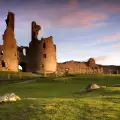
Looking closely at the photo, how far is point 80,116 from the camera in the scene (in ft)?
65.0

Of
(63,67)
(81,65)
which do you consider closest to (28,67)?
(63,67)

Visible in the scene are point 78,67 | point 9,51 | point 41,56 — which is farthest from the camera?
point 78,67

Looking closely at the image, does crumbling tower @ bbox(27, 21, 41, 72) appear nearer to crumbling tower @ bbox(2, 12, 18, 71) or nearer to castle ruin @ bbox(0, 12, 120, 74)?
castle ruin @ bbox(0, 12, 120, 74)

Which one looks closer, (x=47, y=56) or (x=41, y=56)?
(x=41, y=56)

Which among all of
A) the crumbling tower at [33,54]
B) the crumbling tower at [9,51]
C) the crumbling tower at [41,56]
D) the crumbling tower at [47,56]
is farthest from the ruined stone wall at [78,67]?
the crumbling tower at [9,51]

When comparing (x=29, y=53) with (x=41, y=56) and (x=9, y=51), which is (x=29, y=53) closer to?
(x=41, y=56)

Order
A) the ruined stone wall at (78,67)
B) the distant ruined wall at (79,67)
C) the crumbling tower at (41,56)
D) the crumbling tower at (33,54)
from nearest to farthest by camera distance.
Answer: the crumbling tower at (41,56) < the crumbling tower at (33,54) < the ruined stone wall at (78,67) < the distant ruined wall at (79,67)

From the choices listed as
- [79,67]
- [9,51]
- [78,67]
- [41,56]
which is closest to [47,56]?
[41,56]

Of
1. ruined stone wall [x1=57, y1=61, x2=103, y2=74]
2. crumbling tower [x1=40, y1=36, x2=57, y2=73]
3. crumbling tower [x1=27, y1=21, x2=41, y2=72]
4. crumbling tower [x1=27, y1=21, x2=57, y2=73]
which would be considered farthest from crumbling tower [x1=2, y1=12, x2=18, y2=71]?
ruined stone wall [x1=57, y1=61, x2=103, y2=74]

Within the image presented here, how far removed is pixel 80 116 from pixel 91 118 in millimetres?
681

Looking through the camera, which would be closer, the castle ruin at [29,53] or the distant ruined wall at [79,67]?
the castle ruin at [29,53]

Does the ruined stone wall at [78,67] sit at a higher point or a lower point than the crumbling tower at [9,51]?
lower

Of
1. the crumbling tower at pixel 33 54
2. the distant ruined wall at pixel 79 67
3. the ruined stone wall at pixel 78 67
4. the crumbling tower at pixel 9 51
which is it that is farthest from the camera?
the distant ruined wall at pixel 79 67

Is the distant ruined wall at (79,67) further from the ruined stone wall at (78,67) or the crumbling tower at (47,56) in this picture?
the crumbling tower at (47,56)
